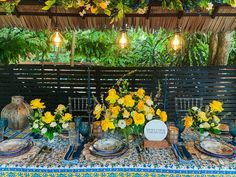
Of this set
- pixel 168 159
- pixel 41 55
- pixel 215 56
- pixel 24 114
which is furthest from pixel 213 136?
pixel 41 55

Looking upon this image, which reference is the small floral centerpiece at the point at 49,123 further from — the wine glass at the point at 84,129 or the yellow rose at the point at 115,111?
the yellow rose at the point at 115,111

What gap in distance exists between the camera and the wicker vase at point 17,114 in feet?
7.52

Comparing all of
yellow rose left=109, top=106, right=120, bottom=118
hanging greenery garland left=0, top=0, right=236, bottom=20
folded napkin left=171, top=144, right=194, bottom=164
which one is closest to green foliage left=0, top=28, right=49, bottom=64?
hanging greenery garland left=0, top=0, right=236, bottom=20

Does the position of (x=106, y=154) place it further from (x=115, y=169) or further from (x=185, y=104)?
(x=185, y=104)

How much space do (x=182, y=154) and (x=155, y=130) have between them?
0.27m

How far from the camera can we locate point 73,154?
6.35 feet

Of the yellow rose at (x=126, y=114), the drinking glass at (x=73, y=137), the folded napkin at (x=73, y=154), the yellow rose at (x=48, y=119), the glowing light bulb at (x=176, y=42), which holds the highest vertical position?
the glowing light bulb at (x=176, y=42)

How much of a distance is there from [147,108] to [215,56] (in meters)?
3.02

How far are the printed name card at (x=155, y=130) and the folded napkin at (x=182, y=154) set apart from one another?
0.13m

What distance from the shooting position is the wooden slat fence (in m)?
4.23

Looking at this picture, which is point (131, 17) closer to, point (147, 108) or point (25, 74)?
point (147, 108)

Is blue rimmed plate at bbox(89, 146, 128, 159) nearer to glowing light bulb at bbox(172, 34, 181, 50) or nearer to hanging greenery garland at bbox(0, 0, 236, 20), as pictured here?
hanging greenery garland at bbox(0, 0, 236, 20)

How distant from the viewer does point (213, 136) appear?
92.0 inches

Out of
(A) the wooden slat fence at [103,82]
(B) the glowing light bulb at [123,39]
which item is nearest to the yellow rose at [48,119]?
(B) the glowing light bulb at [123,39]
